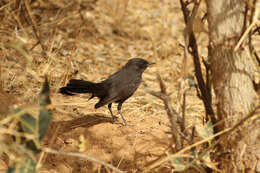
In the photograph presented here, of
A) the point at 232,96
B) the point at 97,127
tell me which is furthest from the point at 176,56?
the point at 232,96

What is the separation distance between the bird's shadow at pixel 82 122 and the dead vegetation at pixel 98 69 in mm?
13

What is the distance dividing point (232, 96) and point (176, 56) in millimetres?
5210

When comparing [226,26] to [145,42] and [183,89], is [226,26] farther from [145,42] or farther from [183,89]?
[145,42]

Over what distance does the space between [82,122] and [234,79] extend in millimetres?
2390

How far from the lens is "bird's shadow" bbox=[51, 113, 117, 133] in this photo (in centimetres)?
442

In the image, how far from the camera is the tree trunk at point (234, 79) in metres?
2.65

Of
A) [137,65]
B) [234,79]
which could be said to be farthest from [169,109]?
[137,65]

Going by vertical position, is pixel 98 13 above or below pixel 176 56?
above

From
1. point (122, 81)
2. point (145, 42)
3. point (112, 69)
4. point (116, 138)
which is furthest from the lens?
point (145, 42)

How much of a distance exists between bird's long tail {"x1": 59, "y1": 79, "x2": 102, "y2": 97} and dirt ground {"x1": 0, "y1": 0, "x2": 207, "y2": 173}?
0.21 m

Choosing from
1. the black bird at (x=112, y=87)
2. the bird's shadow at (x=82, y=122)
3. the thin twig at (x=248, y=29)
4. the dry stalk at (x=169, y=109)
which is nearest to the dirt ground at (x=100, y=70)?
the bird's shadow at (x=82, y=122)

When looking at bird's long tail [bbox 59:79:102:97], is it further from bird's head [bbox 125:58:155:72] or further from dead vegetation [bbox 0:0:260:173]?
bird's head [bbox 125:58:155:72]

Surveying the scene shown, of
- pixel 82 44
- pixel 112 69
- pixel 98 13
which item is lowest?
pixel 112 69

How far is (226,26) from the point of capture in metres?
2.66
